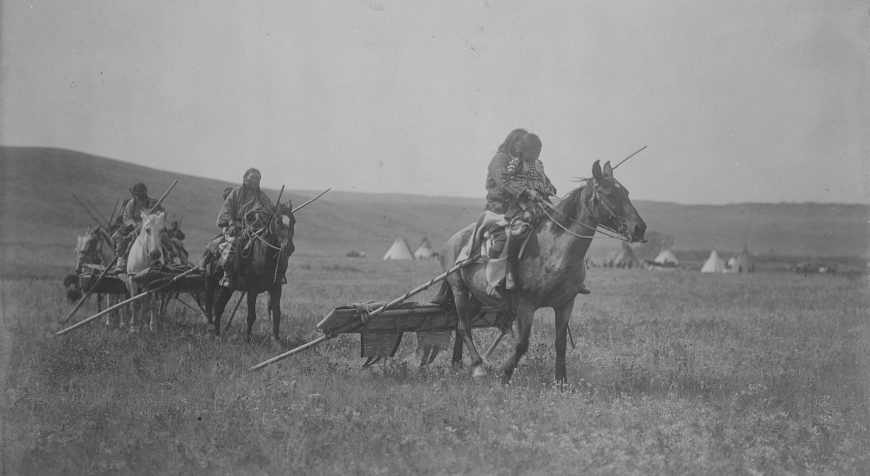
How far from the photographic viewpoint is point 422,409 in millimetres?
7508

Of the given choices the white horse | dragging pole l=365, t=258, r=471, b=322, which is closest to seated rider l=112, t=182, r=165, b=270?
the white horse

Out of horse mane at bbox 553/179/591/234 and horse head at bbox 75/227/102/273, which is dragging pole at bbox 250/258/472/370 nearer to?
horse mane at bbox 553/179/591/234

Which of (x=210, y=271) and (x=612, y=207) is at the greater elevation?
(x=612, y=207)

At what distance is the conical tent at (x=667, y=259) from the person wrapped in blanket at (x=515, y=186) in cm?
5230

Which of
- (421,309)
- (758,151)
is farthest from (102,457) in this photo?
(758,151)

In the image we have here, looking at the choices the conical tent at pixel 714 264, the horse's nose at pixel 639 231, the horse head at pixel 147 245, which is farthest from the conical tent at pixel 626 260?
the horse's nose at pixel 639 231

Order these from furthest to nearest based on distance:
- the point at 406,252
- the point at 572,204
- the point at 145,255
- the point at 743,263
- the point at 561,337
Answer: the point at 406,252
the point at 743,263
the point at 145,255
the point at 561,337
the point at 572,204

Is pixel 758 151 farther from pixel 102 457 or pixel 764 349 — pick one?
pixel 102 457

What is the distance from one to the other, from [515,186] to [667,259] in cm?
5484

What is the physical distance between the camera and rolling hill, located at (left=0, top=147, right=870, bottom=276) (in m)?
29.5

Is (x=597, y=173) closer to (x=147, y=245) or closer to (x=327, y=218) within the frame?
(x=147, y=245)

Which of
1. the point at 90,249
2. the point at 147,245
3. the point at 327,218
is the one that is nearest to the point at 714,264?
the point at 327,218

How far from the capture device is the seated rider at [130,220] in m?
13.8

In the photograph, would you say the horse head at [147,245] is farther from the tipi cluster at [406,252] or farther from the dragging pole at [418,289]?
the tipi cluster at [406,252]
